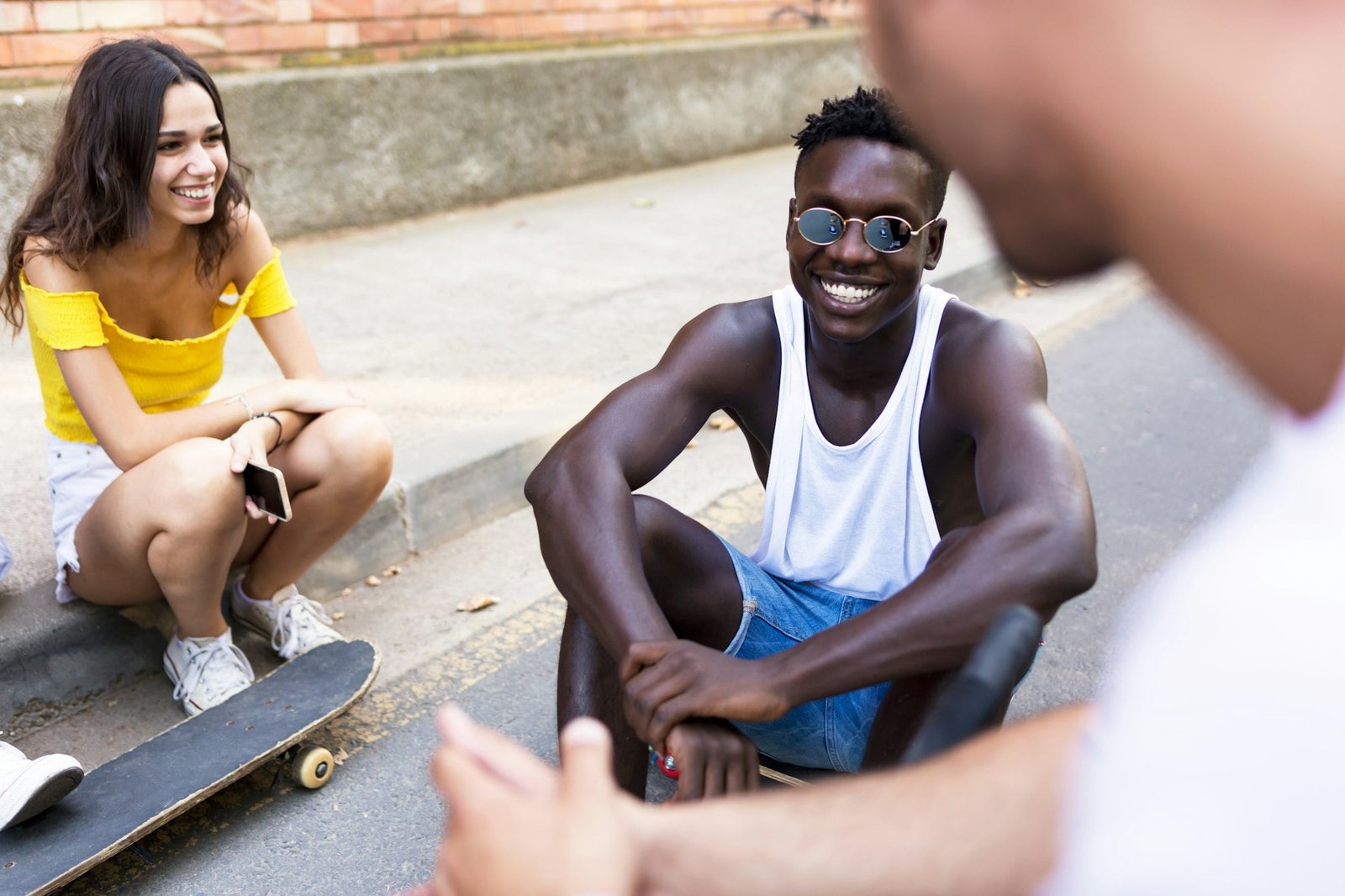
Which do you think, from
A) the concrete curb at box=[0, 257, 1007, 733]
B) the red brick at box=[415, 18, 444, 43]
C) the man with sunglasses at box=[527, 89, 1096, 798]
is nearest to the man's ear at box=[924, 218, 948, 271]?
the man with sunglasses at box=[527, 89, 1096, 798]

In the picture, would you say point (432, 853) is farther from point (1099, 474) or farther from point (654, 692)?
point (1099, 474)

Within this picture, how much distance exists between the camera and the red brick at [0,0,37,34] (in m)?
5.48

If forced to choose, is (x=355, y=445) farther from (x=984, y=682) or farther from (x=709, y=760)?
(x=984, y=682)

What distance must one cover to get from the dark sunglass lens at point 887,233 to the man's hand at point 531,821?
1.35m

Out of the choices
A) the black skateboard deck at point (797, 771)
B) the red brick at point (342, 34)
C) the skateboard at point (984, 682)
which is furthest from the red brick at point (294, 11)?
the skateboard at point (984, 682)

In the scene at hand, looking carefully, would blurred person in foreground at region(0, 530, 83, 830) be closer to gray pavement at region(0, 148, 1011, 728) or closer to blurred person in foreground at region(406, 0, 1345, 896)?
gray pavement at region(0, 148, 1011, 728)

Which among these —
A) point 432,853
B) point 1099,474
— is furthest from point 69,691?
point 1099,474

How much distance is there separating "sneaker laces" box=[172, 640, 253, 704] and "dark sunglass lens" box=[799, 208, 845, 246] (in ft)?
5.34

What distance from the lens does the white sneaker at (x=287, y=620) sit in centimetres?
317

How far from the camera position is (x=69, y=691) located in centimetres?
308

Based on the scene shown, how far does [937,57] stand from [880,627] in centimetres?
115

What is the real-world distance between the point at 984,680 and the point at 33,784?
1.85 m

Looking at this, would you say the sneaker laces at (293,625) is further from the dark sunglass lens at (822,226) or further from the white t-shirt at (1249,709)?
the white t-shirt at (1249,709)

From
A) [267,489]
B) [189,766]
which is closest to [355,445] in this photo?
[267,489]
